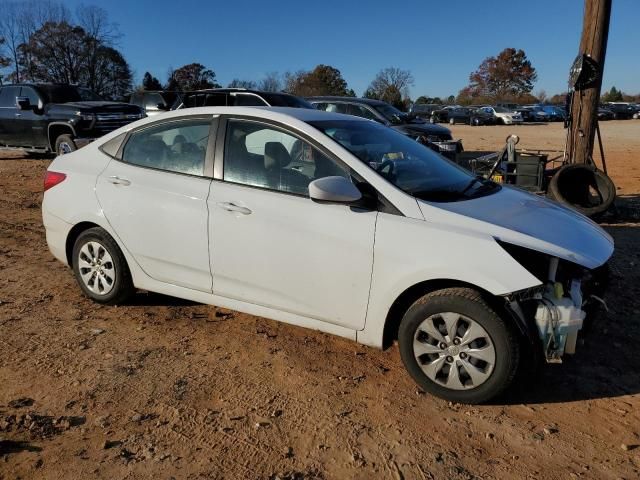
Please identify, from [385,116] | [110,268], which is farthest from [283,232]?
[385,116]

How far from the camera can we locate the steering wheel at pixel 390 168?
3.59 m

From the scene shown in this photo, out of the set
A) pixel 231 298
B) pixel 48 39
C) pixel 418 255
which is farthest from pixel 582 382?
pixel 48 39

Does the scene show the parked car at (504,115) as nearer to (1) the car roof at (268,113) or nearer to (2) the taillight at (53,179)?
(1) the car roof at (268,113)

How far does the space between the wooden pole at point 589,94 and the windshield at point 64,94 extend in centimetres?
1086

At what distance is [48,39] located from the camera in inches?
1881

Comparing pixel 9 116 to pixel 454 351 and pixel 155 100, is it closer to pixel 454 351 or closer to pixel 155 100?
pixel 155 100

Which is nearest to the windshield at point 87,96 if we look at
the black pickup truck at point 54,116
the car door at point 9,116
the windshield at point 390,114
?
the black pickup truck at point 54,116

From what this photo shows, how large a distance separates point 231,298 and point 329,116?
5.16ft

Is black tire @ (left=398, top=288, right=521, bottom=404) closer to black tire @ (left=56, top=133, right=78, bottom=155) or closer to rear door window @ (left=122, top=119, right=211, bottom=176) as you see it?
rear door window @ (left=122, top=119, right=211, bottom=176)

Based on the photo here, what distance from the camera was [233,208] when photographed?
3773mm

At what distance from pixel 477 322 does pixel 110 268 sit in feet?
9.73

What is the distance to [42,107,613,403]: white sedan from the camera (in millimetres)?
3113

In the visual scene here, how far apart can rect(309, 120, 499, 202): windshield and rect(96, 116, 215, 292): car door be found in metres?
0.97

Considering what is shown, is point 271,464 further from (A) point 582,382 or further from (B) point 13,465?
(A) point 582,382
